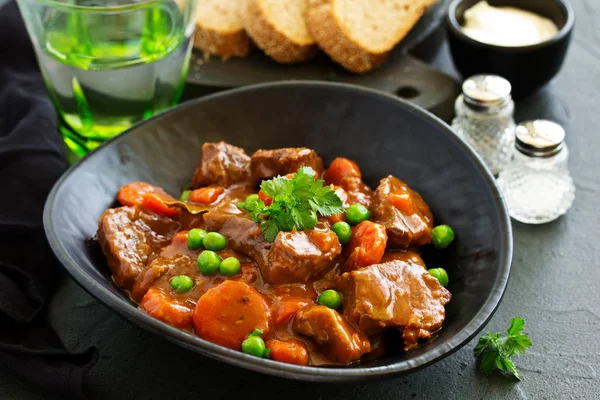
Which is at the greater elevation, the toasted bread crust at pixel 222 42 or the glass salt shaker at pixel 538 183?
the toasted bread crust at pixel 222 42

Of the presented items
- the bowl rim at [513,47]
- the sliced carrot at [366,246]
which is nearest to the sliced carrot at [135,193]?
the sliced carrot at [366,246]

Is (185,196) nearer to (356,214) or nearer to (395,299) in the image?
(356,214)

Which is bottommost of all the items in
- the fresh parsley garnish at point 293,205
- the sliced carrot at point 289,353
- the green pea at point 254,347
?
the sliced carrot at point 289,353

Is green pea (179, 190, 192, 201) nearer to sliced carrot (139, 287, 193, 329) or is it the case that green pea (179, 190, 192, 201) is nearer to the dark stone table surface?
the dark stone table surface

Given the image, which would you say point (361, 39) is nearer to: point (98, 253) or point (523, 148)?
point (523, 148)

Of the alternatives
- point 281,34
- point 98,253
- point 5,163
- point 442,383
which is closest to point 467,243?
point 442,383

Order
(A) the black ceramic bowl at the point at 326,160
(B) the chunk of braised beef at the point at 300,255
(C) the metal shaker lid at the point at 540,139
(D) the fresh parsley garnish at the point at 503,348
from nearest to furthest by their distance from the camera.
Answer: (A) the black ceramic bowl at the point at 326,160 < (B) the chunk of braised beef at the point at 300,255 < (D) the fresh parsley garnish at the point at 503,348 < (C) the metal shaker lid at the point at 540,139

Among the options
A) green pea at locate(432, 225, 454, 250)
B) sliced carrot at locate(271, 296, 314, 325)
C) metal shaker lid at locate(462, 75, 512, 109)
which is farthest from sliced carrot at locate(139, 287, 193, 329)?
metal shaker lid at locate(462, 75, 512, 109)

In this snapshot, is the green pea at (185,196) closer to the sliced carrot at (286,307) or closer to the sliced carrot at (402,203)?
the sliced carrot at (286,307)
